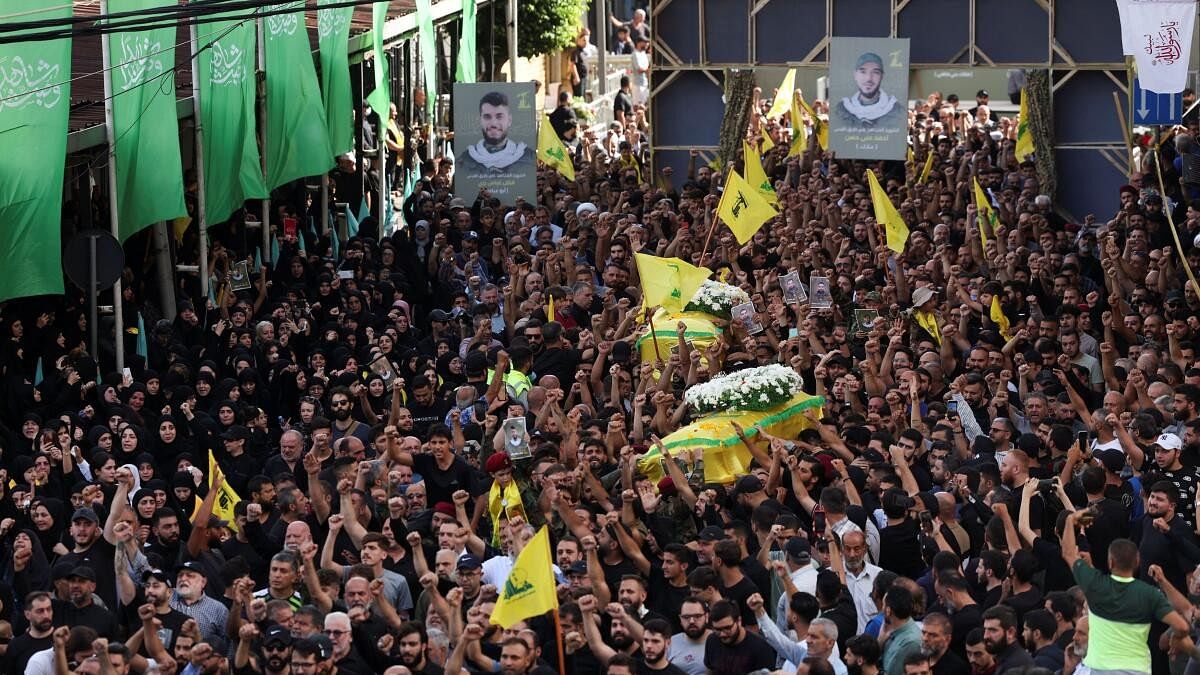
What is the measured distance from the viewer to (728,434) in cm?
1458

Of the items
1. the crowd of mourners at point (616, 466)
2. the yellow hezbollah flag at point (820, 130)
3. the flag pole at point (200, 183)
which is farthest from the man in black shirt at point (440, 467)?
the yellow hezbollah flag at point (820, 130)

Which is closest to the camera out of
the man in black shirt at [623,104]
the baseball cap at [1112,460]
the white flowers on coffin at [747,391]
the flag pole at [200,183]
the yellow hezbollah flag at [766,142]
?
the baseball cap at [1112,460]

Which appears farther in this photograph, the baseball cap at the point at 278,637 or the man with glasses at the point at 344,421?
the man with glasses at the point at 344,421

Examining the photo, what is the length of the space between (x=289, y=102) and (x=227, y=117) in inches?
62.2

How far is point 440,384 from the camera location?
1756 centimetres

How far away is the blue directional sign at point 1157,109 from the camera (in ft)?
78.5

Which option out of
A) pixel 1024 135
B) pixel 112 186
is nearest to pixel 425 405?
pixel 112 186

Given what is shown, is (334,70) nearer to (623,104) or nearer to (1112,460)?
(623,104)

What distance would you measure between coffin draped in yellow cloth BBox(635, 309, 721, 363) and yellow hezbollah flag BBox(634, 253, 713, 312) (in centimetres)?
37

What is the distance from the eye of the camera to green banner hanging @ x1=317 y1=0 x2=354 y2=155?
2516cm

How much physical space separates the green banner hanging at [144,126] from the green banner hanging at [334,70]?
15.5 feet

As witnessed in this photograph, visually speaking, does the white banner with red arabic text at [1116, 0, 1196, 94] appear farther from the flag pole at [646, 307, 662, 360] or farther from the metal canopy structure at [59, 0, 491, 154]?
the metal canopy structure at [59, 0, 491, 154]

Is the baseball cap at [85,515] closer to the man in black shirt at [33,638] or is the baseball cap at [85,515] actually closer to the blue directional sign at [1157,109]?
the man in black shirt at [33,638]

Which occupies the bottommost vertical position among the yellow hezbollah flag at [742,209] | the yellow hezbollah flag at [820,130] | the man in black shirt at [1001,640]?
the man in black shirt at [1001,640]
